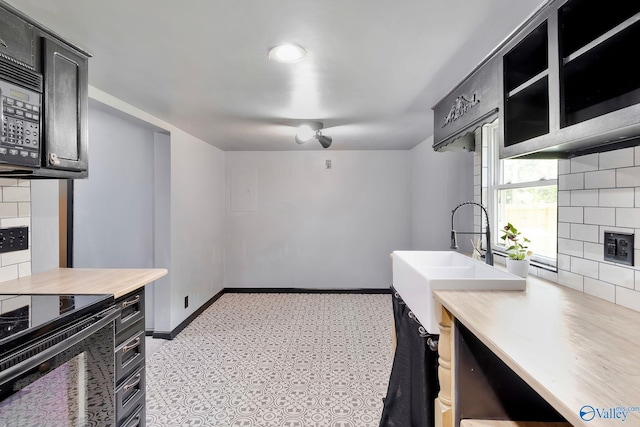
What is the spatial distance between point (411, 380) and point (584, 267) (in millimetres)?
960

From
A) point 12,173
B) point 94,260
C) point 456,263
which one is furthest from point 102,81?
point 456,263

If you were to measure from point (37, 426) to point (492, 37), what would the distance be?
2.45 m

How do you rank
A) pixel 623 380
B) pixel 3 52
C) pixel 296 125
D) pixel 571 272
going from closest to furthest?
pixel 623 380
pixel 3 52
pixel 571 272
pixel 296 125

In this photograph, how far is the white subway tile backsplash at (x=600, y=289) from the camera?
132 centimetres

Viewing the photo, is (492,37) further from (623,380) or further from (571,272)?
(623,380)

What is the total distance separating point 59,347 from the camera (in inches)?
46.9

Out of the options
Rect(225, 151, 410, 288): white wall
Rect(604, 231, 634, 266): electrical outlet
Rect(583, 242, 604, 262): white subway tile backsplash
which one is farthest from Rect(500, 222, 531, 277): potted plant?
Rect(225, 151, 410, 288): white wall

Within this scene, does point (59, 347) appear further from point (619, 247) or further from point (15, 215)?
point (619, 247)

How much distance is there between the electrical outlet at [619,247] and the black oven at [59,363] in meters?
2.14

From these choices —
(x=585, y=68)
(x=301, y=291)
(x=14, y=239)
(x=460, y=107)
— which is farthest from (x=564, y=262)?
(x=301, y=291)

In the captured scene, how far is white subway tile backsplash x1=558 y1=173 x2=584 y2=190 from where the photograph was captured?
151cm

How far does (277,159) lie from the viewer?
16.5 ft

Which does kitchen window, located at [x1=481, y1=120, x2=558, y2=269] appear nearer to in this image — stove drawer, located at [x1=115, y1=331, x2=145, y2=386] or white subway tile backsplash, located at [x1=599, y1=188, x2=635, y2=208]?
white subway tile backsplash, located at [x1=599, y1=188, x2=635, y2=208]

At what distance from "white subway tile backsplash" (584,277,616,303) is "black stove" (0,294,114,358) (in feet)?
7.01
